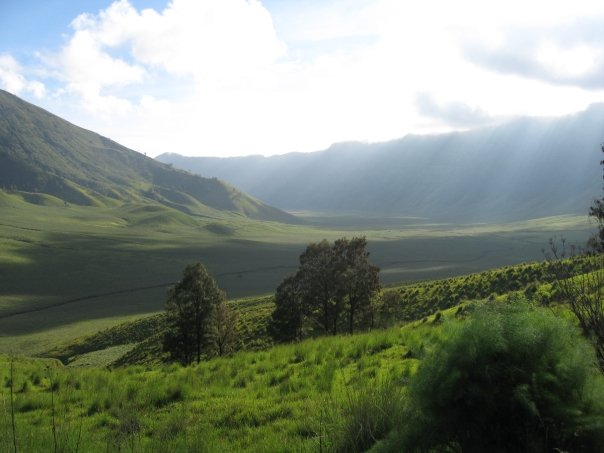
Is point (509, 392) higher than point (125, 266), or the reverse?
point (509, 392)

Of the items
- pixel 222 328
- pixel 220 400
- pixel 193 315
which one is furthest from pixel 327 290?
pixel 220 400

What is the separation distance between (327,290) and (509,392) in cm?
3147

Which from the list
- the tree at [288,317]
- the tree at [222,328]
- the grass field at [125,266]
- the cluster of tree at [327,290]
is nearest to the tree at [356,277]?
the cluster of tree at [327,290]

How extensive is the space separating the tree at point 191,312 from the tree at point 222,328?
2.90ft

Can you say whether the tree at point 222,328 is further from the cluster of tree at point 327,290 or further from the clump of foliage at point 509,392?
the clump of foliage at point 509,392

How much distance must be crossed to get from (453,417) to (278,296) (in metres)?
33.8

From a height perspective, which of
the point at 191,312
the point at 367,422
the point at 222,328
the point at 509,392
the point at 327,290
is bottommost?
the point at 222,328

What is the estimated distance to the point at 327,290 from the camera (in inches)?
1385

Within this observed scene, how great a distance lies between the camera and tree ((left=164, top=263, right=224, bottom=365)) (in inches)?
1288

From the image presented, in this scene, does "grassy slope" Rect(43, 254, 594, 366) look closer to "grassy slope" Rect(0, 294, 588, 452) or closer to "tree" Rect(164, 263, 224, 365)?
"tree" Rect(164, 263, 224, 365)

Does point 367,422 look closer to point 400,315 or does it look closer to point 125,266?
point 400,315

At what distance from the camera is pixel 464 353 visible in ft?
13.7

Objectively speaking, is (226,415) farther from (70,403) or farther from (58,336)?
(58,336)

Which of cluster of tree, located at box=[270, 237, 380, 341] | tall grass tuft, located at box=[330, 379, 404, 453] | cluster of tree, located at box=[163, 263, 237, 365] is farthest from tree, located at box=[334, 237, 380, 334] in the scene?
tall grass tuft, located at box=[330, 379, 404, 453]
